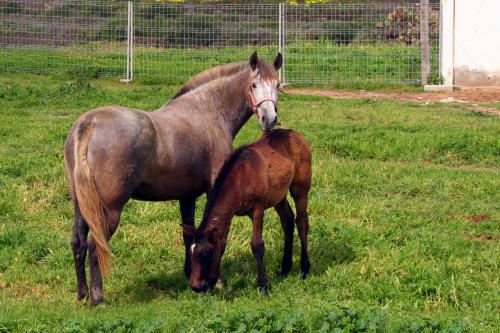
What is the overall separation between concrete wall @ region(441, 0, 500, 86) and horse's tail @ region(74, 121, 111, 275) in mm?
13048

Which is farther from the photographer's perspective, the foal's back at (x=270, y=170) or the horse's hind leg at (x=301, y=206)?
the horse's hind leg at (x=301, y=206)

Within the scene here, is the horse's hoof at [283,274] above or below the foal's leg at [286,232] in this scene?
below

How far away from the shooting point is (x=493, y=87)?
62.4 ft

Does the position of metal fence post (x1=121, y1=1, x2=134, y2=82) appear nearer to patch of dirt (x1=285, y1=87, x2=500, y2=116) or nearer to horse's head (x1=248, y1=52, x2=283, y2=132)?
patch of dirt (x1=285, y1=87, x2=500, y2=116)

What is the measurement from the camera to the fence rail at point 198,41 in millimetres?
19562

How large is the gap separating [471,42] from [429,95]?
1.73 m

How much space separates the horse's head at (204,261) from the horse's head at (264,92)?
3.98ft

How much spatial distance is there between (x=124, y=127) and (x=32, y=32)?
14.2 meters

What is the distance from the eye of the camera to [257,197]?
778cm

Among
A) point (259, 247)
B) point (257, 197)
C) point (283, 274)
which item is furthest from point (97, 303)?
point (283, 274)

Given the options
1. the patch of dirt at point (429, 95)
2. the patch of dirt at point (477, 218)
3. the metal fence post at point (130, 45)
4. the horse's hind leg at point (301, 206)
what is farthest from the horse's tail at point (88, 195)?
the metal fence post at point (130, 45)

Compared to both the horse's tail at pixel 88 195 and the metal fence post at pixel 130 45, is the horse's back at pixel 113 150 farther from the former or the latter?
the metal fence post at pixel 130 45

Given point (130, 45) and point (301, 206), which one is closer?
point (301, 206)

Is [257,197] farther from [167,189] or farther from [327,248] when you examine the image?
[327,248]
